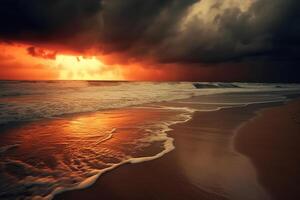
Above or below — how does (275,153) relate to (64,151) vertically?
below

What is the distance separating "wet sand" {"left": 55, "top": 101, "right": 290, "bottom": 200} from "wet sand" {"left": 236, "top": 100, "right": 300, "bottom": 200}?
0.72 ft

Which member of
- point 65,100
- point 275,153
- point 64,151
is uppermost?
point 65,100

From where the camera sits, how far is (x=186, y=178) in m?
4.10

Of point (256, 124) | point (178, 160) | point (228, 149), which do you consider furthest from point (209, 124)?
point (178, 160)

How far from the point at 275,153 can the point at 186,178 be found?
8.85ft

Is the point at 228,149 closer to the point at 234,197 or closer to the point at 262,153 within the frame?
the point at 262,153

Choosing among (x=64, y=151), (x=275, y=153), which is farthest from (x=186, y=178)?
(x=64, y=151)

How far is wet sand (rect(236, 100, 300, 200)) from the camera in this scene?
145 inches

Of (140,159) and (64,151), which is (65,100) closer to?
(64,151)

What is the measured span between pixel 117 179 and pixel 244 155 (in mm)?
3106

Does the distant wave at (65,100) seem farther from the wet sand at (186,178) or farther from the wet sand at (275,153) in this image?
the wet sand at (275,153)

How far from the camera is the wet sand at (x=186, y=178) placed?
138 inches

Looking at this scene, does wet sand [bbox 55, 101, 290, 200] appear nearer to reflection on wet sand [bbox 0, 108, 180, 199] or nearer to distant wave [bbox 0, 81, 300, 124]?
reflection on wet sand [bbox 0, 108, 180, 199]

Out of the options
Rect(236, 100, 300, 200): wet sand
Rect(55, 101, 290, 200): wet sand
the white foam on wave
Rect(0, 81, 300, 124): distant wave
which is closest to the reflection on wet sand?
the white foam on wave
